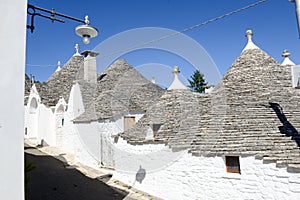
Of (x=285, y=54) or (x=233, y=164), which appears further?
(x=285, y=54)

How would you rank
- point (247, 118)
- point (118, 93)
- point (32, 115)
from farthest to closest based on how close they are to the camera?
point (32, 115)
point (118, 93)
point (247, 118)

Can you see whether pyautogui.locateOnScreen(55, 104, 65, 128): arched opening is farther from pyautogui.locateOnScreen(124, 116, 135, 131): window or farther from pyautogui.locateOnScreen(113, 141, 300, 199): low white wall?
pyautogui.locateOnScreen(113, 141, 300, 199): low white wall

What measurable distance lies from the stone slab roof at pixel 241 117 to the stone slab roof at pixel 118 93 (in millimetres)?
4056

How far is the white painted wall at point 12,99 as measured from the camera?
3.35 metres

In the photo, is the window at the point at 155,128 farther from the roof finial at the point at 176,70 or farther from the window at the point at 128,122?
the window at the point at 128,122

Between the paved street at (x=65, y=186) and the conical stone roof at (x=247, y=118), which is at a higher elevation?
the conical stone roof at (x=247, y=118)

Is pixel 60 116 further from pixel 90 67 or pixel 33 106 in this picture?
pixel 33 106

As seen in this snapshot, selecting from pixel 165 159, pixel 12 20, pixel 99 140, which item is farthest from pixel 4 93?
pixel 99 140

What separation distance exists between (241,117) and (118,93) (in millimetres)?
10078

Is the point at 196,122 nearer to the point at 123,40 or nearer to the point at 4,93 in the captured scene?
the point at 123,40

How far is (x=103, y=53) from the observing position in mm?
10797

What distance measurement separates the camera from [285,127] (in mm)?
8109

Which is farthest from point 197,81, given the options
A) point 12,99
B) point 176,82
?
point 12,99

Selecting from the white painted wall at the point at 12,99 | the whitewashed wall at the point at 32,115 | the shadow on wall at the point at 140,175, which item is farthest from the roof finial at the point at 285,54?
the whitewashed wall at the point at 32,115
